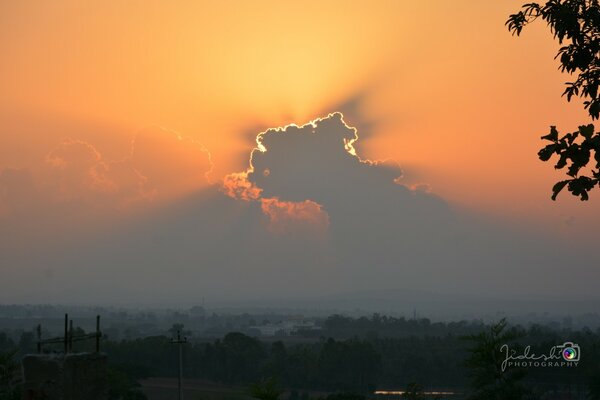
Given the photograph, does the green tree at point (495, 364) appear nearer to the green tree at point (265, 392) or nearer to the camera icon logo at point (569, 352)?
the green tree at point (265, 392)

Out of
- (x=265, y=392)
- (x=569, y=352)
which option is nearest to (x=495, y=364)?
(x=265, y=392)

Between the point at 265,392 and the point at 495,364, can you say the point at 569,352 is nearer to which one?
the point at 495,364

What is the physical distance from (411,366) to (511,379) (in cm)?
9443

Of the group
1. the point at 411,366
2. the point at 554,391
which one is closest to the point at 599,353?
the point at 554,391

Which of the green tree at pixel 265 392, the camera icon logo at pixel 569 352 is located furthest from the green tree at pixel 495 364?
the camera icon logo at pixel 569 352

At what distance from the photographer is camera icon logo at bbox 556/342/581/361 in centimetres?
10944

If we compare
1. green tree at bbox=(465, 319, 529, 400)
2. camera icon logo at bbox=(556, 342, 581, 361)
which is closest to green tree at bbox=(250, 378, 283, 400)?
green tree at bbox=(465, 319, 529, 400)

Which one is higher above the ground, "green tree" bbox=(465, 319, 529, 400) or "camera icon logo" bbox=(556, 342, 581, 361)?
"green tree" bbox=(465, 319, 529, 400)

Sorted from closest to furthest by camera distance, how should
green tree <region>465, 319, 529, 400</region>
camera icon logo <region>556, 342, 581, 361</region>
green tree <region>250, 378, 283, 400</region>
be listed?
1. green tree <region>250, 378, 283, 400</region>
2. green tree <region>465, 319, 529, 400</region>
3. camera icon logo <region>556, 342, 581, 361</region>

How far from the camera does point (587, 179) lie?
1161 centimetres

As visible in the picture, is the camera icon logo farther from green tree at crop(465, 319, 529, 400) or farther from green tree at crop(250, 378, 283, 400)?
green tree at crop(250, 378, 283, 400)

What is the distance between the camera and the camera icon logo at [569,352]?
109438 millimetres

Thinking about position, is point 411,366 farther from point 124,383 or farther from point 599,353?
point 124,383

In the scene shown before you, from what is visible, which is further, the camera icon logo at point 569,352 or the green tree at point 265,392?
the camera icon logo at point 569,352
